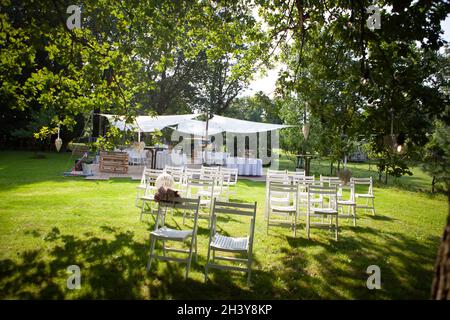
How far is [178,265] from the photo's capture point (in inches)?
158

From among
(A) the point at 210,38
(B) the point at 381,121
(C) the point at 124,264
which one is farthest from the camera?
(A) the point at 210,38

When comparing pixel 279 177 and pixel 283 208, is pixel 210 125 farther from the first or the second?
pixel 283 208

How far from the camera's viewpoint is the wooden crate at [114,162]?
1265cm

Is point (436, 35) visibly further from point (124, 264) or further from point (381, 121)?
point (124, 264)

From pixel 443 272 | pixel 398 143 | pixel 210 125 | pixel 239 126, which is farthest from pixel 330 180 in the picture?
pixel 210 125

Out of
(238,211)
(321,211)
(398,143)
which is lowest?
(321,211)

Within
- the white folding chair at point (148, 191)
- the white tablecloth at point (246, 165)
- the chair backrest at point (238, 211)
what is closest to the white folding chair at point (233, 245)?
the chair backrest at point (238, 211)

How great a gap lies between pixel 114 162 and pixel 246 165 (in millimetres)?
5962

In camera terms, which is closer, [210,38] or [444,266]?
[444,266]

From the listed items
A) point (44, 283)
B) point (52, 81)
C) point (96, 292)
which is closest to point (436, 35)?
point (96, 292)

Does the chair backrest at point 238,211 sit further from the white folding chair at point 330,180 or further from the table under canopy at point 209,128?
the table under canopy at point 209,128

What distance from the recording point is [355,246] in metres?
5.02

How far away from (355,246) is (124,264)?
372 cm
